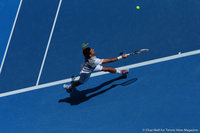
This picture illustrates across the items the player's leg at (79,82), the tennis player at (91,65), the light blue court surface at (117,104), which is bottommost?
the light blue court surface at (117,104)

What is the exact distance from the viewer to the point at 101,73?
26.1 feet

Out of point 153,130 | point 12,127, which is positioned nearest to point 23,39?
point 12,127

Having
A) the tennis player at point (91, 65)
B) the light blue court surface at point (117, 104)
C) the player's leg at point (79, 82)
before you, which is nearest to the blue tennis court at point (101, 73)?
the light blue court surface at point (117, 104)

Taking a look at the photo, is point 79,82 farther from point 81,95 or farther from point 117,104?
point 117,104

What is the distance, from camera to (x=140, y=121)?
22.0 feet

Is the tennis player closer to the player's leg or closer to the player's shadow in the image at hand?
the player's leg

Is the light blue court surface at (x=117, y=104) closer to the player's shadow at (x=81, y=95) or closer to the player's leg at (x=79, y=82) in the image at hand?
the player's shadow at (x=81, y=95)

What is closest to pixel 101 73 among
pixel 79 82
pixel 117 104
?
pixel 79 82

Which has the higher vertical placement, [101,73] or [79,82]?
[101,73]

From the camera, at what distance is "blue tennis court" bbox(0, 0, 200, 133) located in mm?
6848

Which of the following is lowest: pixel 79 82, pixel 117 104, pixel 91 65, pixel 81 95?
pixel 117 104

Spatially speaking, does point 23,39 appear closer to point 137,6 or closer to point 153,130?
point 137,6

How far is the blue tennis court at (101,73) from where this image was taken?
685 centimetres

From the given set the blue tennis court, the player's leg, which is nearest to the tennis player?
the player's leg
